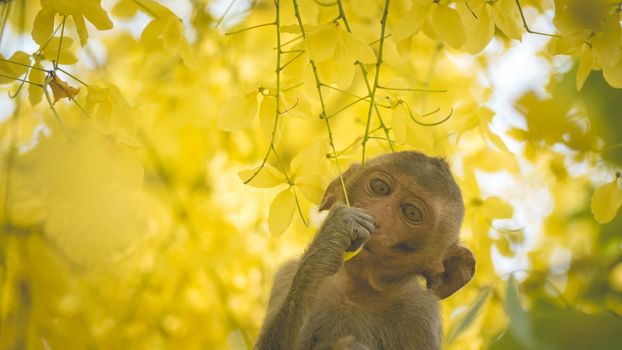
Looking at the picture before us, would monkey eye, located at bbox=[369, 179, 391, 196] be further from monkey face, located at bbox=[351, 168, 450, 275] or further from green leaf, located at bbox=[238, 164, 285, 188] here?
green leaf, located at bbox=[238, 164, 285, 188]

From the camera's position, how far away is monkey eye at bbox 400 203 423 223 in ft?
10.4

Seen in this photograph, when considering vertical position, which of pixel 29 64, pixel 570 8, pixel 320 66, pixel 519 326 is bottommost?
pixel 519 326

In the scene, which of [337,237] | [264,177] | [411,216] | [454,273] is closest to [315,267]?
[337,237]

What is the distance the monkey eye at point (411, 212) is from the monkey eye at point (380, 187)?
9cm

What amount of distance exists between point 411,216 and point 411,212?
18 mm

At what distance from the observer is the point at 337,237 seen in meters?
2.81

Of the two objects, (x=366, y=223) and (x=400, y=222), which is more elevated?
(x=366, y=223)

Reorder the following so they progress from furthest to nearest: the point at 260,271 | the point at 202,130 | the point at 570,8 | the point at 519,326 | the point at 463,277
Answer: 1. the point at 202,130
2. the point at 260,271
3. the point at 463,277
4. the point at 570,8
5. the point at 519,326

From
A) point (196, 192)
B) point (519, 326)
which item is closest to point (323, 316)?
point (519, 326)

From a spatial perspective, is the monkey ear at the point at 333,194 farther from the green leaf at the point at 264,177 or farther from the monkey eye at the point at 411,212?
the green leaf at the point at 264,177

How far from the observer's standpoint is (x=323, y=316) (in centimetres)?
343

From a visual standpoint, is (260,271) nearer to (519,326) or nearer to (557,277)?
(557,277)

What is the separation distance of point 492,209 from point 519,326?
4.74 feet

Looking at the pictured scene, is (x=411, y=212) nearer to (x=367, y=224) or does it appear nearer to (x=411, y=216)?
(x=411, y=216)
